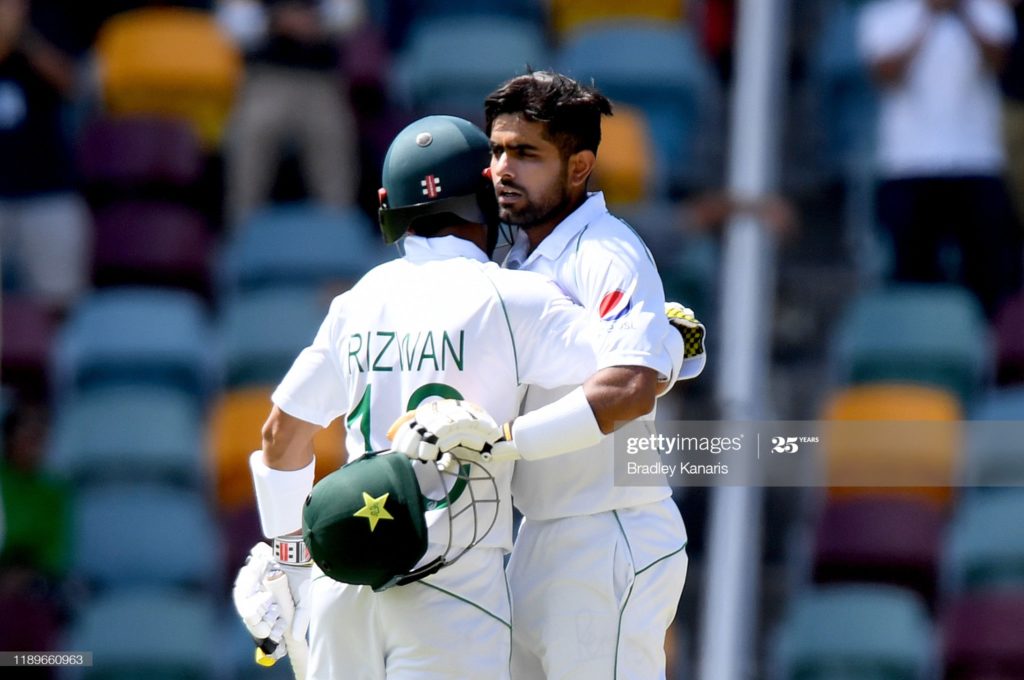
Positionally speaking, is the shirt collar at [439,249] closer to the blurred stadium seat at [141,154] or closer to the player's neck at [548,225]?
the player's neck at [548,225]

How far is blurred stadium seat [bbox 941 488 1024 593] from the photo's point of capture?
27.0ft

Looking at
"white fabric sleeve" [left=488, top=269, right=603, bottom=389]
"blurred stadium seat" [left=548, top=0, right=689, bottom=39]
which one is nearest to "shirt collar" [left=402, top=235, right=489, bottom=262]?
"white fabric sleeve" [left=488, top=269, right=603, bottom=389]

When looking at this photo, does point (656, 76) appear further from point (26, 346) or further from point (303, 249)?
point (26, 346)

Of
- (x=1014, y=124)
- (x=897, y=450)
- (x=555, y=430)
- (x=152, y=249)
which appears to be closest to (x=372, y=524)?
(x=555, y=430)

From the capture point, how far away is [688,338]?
498 centimetres

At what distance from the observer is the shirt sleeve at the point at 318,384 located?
4.88 m

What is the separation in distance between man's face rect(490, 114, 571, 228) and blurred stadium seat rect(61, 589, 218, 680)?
12.2 ft

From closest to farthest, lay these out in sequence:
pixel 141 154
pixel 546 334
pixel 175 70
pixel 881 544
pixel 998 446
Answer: pixel 546 334 → pixel 881 544 → pixel 998 446 → pixel 141 154 → pixel 175 70

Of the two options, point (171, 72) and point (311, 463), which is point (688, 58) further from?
point (311, 463)

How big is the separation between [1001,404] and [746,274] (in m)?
1.26

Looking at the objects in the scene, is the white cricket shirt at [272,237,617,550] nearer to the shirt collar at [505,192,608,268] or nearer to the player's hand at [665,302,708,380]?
the shirt collar at [505,192,608,268]

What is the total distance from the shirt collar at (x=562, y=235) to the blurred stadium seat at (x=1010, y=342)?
4.08m

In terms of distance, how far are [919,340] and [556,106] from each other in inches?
166

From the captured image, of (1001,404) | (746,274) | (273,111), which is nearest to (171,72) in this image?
(273,111)
